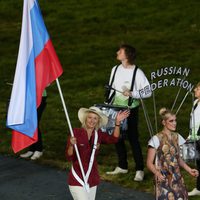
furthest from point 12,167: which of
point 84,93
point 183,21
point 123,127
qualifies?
point 183,21

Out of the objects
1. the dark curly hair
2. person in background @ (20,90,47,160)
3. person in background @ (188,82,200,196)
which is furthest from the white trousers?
person in background @ (20,90,47,160)

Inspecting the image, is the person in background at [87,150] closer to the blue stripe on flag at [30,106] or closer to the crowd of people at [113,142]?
the crowd of people at [113,142]

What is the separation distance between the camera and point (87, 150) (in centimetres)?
852

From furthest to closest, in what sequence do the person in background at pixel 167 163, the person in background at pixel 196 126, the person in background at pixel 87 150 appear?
the person in background at pixel 196 126, the person in background at pixel 87 150, the person in background at pixel 167 163

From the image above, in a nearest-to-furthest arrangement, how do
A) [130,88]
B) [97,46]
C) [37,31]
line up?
[37,31] < [130,88] < [97,46]

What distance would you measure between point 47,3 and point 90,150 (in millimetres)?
20213

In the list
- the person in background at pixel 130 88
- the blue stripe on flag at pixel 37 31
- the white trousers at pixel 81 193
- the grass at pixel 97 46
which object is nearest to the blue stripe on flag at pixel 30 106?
the blue stripe on flag at pixel 37 31

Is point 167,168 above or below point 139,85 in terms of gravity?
below

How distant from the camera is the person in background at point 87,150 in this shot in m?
8.42

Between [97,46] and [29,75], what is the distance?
14704 mm

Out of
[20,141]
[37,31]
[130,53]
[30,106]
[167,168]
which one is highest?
[37,31]

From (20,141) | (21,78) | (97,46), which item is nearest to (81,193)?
(20,141)

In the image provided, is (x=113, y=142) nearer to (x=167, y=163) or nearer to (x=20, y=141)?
(x=167, y=163)

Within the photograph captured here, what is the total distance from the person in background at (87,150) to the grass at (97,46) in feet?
11.1
